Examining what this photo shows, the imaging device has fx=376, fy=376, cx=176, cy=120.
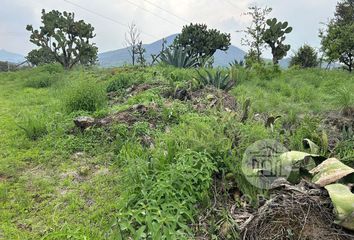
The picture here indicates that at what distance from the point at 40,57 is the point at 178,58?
1184cm

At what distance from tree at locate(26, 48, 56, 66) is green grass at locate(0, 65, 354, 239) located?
508 inches

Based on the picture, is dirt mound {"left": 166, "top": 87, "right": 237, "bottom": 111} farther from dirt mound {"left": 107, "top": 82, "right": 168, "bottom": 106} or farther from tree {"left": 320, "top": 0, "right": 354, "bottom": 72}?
tree {"left": 320, "top": 0, "right": 354, "bottom": 72}

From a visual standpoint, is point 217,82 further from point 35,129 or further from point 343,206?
point 343,206

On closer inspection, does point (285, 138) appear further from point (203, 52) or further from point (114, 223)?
point (203, 52)

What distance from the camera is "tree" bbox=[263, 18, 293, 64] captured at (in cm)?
1049

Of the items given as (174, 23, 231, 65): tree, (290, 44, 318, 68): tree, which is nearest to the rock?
(290, 44, 318, 68): tree

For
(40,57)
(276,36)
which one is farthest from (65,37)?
(276,36)

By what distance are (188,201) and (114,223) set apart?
0.49 m

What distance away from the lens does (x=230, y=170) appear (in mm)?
2689

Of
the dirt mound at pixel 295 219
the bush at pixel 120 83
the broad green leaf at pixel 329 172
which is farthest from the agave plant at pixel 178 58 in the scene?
the dirt mound at pixel 295 219

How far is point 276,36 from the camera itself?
34.9 ft

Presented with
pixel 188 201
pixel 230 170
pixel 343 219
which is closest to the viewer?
pixel 343 219

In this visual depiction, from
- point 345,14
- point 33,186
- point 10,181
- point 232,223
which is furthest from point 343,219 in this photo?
point 345,14

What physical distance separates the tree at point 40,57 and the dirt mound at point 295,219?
53.6 ft
